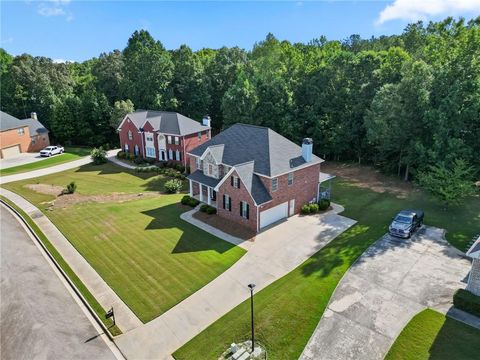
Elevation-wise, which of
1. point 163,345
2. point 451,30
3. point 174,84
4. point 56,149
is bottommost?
point 163,345

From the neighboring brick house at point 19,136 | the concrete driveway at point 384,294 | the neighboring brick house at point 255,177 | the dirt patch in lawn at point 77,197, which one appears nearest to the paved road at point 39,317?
the dirt patch in lawn at point 77,197

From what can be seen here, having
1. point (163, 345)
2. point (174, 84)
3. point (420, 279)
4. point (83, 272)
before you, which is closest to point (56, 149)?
point (174, 84)

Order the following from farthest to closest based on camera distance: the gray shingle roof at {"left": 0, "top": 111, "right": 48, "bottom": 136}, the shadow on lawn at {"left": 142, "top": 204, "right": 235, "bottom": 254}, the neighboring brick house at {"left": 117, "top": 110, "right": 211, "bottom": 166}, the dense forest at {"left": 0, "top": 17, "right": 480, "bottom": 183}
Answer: the gray shingle roof at {"left": 0, "top": 111, "right": 48, "bottom": 136}
the neighboring brick house at {"left": 117, "top": 110, "right": 211, "bottom": 166}
the dense forest at {"left": 0, "top": 17, "right": 480, "bottom": 183}
the shadow on lawn at {"left": 142, "top": 204, "right": 235, "bottom": 254}

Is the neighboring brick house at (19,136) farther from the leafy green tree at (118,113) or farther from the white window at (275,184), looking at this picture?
the white window at (275,184)

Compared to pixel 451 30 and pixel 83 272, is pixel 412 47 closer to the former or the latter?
pixel 451 30

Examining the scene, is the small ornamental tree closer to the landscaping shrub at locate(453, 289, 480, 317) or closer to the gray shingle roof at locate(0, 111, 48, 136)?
the landscaping shrub at locate(453, 289, 480, 317)

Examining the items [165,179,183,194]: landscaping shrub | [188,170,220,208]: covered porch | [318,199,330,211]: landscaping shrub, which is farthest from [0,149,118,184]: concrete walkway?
[318,199,330,211]: landscaping shrub

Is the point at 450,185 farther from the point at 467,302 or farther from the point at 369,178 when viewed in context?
the point at 467,302
